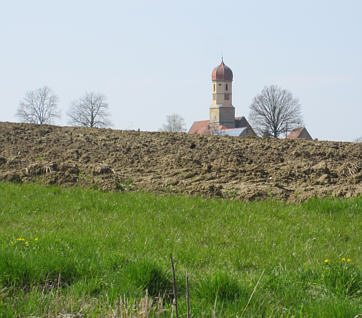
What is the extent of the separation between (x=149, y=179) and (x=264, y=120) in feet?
201

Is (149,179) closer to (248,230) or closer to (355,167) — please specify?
(248,230)

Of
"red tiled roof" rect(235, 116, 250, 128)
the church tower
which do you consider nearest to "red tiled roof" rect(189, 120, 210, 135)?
"red tiled roof" rect(235, 116, 250, 128)

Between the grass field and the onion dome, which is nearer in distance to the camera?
the grass field

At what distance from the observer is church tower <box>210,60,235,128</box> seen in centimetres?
13275

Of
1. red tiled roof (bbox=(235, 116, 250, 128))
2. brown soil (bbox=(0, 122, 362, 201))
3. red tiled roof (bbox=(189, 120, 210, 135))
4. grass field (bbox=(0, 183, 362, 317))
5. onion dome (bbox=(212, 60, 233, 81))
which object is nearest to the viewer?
grass field (bbox=(0, 183, 362, 317))

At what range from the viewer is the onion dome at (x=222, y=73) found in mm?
142375

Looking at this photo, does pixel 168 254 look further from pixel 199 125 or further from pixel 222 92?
pixel 222 92

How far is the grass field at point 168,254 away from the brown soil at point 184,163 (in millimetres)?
534

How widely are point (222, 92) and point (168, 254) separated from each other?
452ft

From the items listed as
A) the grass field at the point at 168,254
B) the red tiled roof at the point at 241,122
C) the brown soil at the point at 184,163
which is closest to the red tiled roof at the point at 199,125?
the red tiled roof at the point at 241,122

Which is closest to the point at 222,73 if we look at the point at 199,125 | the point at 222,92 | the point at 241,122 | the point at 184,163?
the point at 222,92

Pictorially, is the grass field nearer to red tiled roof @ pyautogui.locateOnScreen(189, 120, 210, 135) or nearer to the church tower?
red tiled roof @ pyautogui.locateOnScreen(189, 120, 210, 135)

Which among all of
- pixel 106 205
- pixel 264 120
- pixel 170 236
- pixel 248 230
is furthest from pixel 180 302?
pixel 264 120

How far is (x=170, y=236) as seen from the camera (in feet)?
20.0
